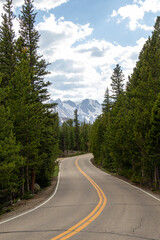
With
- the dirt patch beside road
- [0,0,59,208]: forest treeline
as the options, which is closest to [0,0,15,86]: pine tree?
[0,0,59,208]: forest treeline

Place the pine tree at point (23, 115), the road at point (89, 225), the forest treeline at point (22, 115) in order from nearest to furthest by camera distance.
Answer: the road at point (89, 225) < the forest treeline at point (22, 115) < the pine tree at point (23, 115)

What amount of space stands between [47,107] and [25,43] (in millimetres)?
7124

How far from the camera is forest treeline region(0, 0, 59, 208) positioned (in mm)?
14547

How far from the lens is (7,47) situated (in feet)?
71.1

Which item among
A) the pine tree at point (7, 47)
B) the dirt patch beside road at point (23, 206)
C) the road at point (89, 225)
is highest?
the pine tree at point (7, 47)

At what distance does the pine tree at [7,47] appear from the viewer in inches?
817

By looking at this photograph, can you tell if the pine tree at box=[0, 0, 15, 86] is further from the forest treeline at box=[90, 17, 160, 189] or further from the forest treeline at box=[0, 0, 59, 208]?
the forest treeline at box=[90, 17, 160, 189]

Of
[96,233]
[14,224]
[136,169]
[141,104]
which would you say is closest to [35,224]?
[14,224]

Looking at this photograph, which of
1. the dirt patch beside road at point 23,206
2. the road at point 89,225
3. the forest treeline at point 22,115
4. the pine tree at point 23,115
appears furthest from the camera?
the pine tree at point 23,115

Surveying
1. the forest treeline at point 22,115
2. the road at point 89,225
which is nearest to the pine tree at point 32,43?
the forest treeline at point 22,115

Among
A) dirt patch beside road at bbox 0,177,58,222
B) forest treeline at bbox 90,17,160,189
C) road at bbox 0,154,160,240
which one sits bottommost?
dirt patch beside road at bbox 0,177,58,222

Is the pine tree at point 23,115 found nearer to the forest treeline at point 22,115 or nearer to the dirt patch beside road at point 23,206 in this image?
the forest treeline at point 22,115

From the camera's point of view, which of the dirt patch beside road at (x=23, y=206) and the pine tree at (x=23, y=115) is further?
the pine tree at (x=23, y=115)

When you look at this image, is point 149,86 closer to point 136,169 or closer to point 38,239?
point 136,169
